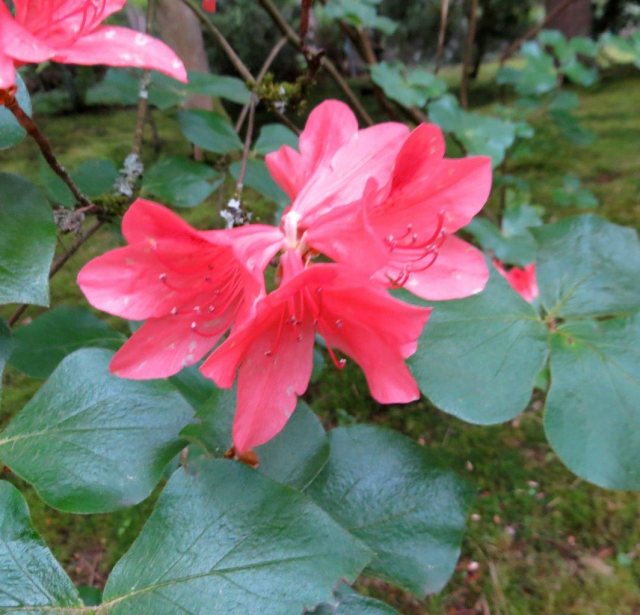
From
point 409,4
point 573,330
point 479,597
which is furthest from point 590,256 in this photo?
point 409,4

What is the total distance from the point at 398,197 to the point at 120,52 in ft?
0.66

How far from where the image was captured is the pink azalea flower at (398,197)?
43cm

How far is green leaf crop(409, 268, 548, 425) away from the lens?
534 millimetres

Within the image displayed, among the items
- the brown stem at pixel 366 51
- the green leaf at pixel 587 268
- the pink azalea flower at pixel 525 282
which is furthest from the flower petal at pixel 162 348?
the brown stem at pixel 366 51

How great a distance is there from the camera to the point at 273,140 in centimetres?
84

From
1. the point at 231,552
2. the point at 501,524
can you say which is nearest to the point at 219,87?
the point at 231,552

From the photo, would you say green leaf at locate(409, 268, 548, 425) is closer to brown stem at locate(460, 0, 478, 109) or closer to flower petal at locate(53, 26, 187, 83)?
flower petal at locate(53, 26, 187, 83)

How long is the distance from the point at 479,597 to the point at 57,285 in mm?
1124

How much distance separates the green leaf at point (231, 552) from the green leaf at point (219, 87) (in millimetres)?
546

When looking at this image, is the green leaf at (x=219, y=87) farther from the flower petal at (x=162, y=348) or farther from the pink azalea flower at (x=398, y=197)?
the flower petal at (x=162, y=348)

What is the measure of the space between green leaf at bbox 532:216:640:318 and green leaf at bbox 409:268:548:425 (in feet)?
0.22

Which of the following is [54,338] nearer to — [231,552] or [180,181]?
[180,181]

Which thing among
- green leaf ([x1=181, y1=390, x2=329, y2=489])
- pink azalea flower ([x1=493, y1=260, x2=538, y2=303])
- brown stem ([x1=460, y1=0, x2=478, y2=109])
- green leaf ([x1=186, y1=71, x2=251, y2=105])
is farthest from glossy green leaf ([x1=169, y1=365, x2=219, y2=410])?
brown stem ([x1=460, y1=0, x2=478, y2=109])

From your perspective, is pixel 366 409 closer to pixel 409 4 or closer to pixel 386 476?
pixel 386 476
